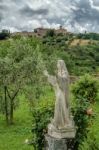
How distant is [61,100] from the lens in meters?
19.5

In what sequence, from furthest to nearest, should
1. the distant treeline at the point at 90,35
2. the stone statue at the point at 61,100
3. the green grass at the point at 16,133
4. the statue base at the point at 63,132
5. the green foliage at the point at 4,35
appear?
the distant treeline at the point at 90,35
the green foliage at the point at 4,35
the green grass at the point at 16,133
the statue base at the point at 63,132
the stone statue at the point at 61,100

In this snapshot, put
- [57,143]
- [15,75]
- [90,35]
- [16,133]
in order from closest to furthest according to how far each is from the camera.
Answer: [57,143] < [16,133] < [15,75] < [90,35]

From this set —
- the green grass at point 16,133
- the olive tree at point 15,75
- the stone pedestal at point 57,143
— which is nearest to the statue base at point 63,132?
the stone pedestal at point 57,143

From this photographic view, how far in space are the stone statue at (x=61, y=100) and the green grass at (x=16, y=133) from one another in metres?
9.73

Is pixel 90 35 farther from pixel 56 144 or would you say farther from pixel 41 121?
pixel 56 144

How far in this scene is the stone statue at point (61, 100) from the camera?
1954 centimetres

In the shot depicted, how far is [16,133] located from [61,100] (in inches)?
598

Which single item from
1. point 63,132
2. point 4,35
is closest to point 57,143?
point 63,132

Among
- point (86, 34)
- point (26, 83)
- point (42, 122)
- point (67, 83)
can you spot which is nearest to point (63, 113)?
point (67, 83)

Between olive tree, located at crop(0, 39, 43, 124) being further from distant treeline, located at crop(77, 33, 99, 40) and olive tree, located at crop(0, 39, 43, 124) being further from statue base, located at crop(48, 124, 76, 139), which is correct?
distant treeline, located at crop(77, 33, 99, 40)

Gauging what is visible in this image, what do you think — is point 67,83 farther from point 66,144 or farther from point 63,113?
point 66,144

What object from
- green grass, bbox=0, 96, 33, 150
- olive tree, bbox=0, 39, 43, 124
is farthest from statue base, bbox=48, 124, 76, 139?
olive tree, bbox=0, 39, 43, 124

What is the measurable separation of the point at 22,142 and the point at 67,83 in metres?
12.2

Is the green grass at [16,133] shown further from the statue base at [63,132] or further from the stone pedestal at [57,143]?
the statue base at [63,132]
